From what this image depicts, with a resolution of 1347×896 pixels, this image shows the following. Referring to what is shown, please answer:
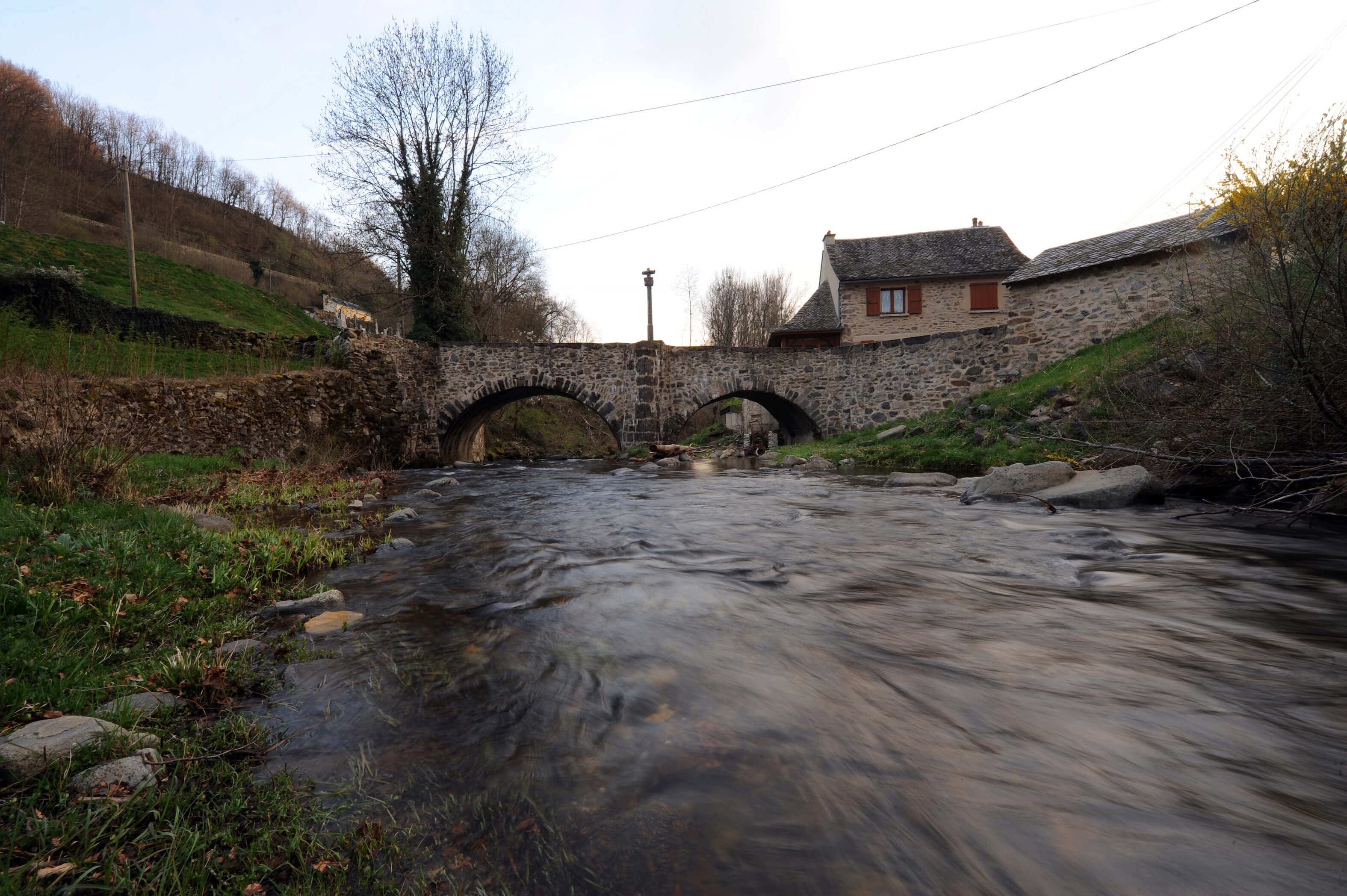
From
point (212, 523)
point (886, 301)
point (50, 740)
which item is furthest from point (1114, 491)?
point (886, 301)

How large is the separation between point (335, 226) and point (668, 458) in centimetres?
1505

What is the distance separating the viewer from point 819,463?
13.2 m

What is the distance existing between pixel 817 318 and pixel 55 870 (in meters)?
30.0

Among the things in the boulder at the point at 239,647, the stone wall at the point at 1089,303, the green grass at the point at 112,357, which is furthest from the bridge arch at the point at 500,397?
the boulder at the point at 239,647

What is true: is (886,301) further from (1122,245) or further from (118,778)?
(118,778)

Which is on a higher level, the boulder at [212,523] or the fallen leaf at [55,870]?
the boulder at [212,523]

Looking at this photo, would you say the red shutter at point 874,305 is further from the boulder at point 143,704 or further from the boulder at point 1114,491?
the boulder at point 143,704

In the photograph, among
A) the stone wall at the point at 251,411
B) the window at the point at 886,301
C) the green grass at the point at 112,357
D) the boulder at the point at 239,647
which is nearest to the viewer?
the boulder at the point at 239,647

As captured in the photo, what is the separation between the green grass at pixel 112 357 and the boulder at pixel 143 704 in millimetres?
5265

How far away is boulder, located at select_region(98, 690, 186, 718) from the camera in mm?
1928

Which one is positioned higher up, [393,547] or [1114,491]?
[1114,491]

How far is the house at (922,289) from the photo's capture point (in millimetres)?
26406

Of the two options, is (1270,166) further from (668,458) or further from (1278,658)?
(668,458)

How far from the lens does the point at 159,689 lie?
2143 mm
